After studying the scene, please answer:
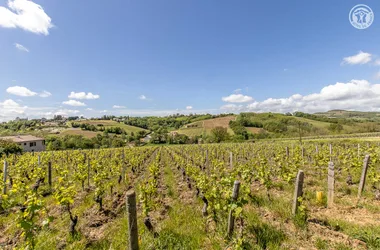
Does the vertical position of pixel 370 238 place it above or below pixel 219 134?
above

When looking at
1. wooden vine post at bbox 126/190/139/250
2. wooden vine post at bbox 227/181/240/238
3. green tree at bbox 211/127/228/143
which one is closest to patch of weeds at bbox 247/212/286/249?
wooden vine post at bbox 227/181/240/238

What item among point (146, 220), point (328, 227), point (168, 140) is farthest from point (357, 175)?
point (168, 140)

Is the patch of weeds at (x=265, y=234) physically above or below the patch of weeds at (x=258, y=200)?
above

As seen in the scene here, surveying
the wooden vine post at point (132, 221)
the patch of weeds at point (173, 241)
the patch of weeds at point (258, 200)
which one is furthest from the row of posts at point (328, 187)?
the wooden vine post at point (132, 221)

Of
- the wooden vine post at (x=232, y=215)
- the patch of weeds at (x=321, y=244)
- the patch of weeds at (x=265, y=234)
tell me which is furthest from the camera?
the wooden vine post at (x=232, y=215)

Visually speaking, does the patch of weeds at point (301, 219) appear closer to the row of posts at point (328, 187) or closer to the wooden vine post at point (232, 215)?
the row of posts at point (328, 187)

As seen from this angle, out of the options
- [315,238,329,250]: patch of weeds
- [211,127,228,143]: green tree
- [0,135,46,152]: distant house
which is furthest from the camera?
[211,127,228,143]: green tree

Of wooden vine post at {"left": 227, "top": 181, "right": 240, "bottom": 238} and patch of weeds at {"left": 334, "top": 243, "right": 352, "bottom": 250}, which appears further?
wooden vine post at {"left": 227, "top": 181, "right": 240, "bottom": 238}

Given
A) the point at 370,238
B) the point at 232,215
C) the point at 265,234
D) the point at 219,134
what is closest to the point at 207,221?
the point at 232,215

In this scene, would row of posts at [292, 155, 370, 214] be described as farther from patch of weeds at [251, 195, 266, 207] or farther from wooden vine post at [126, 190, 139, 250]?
wooden vine post at [126, 190, 139, 250]

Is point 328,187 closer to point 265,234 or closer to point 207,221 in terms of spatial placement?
point 265,234

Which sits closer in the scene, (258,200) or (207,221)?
(207,221)

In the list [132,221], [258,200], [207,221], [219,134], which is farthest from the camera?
[219,134]

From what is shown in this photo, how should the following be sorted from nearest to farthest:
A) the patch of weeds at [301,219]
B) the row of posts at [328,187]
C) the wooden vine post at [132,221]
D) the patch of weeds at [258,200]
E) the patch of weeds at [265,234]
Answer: the wooden vine post at [132,221] < the patch of weeds at [265,234] < the patch of weeds at [301,219] < the row of posts at [328,187] < the patch of weeds at [258,200]
